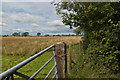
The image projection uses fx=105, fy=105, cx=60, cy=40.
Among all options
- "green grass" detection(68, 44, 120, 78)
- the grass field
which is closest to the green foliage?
"green grass" detection(68, 44, 120, 78)

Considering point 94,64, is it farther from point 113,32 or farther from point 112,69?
point 113,32

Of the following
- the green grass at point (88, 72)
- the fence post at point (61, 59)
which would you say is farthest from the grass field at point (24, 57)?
the fence post at point (61, 59)

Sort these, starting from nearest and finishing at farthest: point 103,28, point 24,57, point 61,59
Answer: point 61,59, point 103,28, point 24,57

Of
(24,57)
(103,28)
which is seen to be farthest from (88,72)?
(24,57)

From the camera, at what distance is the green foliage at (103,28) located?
435 cm

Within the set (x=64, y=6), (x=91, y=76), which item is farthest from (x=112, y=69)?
(x=64, y=6)

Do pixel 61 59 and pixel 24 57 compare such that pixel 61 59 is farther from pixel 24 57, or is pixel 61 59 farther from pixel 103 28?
pixel 24 57

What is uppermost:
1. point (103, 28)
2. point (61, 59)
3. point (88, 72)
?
point (103, 28)

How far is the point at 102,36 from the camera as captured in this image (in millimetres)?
4766

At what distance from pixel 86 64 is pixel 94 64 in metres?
0.47

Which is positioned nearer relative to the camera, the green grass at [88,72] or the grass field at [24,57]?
the green grass at [88,72]

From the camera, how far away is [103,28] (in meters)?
4.66

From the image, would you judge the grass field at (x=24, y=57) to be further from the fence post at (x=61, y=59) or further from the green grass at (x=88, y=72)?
the fence post at (x=61, y=59)

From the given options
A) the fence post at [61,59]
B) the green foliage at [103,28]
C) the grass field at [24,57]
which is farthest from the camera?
the grass field at [24,57]
